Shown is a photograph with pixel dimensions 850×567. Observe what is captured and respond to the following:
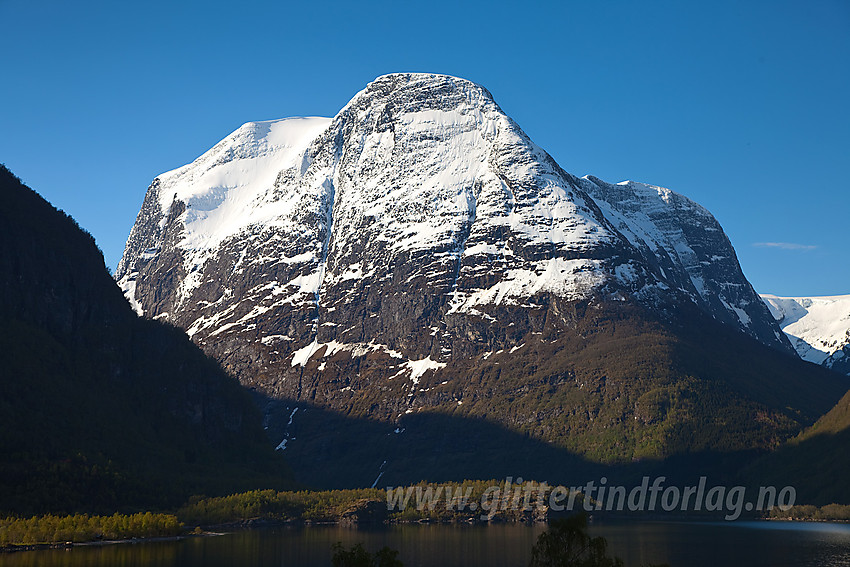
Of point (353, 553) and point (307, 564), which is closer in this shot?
point (353, 553)

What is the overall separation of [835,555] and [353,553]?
113218 mm

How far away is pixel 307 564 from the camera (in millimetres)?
187750

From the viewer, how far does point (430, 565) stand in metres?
188

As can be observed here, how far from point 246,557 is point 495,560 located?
4978 cm

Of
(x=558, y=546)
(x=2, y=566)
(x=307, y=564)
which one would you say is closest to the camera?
(x=558, y=546)

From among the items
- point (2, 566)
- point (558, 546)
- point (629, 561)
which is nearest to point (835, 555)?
point (629, 561)

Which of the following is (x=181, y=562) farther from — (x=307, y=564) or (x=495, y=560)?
(x=495, y=560)

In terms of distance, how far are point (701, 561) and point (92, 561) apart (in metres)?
115

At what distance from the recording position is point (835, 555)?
195 meters

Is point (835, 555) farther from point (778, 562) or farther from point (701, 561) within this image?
point (701, 561)

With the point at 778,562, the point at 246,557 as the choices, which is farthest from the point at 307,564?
the point at 778,562

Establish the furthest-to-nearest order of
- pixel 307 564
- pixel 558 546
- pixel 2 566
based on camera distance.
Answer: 1. pixel 307 564
2. pixel 2 566
3. pixel 558 546

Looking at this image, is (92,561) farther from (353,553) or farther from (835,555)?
(835,555)

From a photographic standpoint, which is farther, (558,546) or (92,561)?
(92,561)
